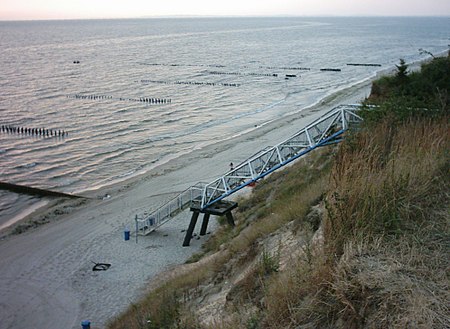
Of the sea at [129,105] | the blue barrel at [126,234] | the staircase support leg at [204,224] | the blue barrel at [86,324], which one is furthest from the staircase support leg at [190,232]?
the sea at [129,105]

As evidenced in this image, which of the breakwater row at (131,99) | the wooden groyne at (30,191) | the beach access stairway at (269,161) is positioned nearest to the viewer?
the beach access stairway at (269,161)

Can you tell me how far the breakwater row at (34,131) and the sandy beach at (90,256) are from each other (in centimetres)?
1541

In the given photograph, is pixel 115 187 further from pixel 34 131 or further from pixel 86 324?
pixel 34 131

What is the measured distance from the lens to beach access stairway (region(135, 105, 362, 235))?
58.4 feet

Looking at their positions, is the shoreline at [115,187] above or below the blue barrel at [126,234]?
below

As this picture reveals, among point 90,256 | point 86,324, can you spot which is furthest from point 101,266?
point 86,324

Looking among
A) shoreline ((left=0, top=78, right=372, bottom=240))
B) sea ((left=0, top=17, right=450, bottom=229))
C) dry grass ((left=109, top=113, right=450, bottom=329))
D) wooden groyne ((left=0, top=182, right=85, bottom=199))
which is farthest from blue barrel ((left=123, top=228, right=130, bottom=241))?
dry grass ((left=109, top=113, right=450, bottom=329))

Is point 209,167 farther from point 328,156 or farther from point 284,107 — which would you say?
point 284,107

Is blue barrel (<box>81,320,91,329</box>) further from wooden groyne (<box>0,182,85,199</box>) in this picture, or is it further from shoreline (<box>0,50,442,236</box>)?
wooden groyne (<box>0,182,85,199</box>)

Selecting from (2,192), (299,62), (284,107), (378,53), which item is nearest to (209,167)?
(2,192)

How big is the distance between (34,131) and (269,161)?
3287cm

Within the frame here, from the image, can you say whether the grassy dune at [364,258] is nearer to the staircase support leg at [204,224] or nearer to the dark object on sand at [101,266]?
the dark object on sand at [101,266]

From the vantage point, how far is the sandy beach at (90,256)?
53.6 feet

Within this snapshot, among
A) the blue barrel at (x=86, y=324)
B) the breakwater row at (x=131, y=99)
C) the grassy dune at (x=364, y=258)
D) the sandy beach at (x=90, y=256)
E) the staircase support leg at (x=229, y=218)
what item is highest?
the grassy dune at (x=364, y=258)
